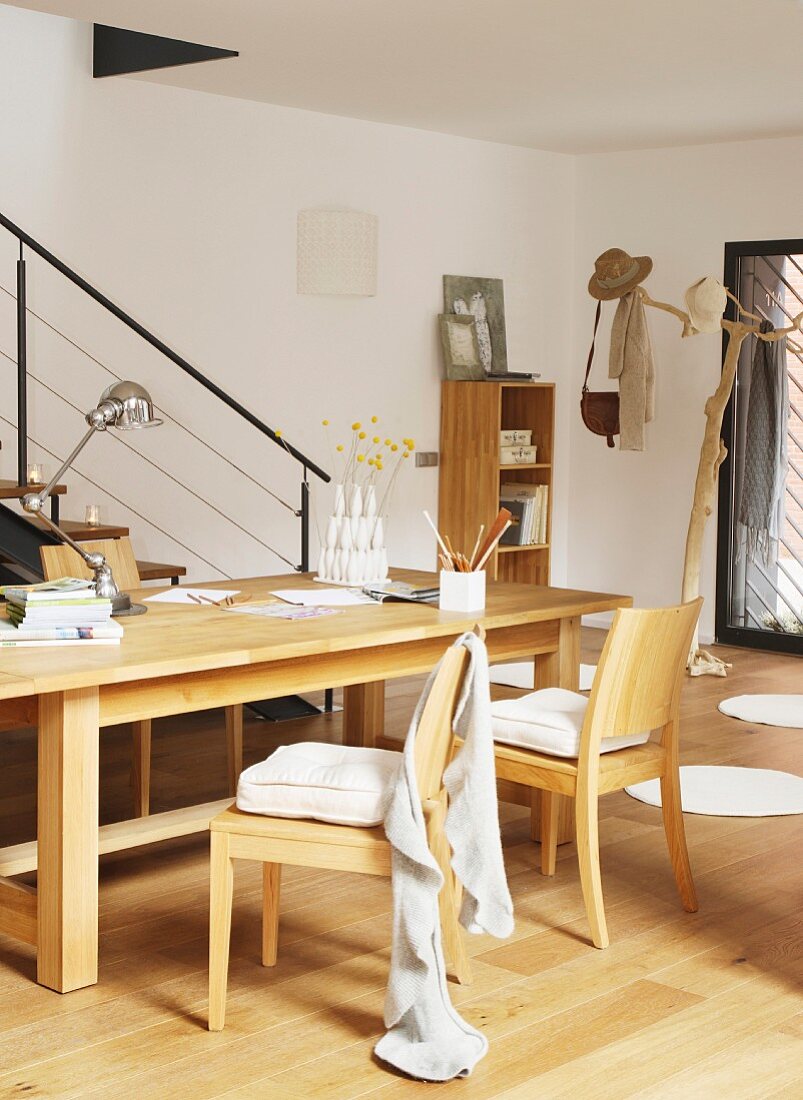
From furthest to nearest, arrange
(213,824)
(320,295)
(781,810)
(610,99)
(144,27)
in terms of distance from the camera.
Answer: (320,295)
(610,99)
(144,27)
(781,810)
(213,824)

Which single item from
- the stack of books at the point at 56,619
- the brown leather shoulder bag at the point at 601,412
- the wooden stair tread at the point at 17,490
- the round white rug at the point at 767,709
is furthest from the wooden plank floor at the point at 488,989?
the brown leather shoulder bag at the point at 601,412

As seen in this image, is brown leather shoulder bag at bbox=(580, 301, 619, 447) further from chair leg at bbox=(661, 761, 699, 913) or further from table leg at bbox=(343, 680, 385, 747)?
chair leg at bbox=(661, 761, 699, 913)

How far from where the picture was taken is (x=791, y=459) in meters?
7.43

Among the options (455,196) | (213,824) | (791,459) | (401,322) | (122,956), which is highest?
(455,196)

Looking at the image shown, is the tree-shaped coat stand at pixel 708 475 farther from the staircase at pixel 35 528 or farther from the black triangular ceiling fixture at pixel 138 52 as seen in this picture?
→ the staircase at pixel 35 528

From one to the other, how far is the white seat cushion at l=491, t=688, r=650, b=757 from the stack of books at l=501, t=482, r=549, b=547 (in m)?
4.12

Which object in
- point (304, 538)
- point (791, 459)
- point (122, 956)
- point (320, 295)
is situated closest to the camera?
point (122, 956)

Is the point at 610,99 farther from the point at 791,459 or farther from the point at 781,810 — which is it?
the point at 781,810

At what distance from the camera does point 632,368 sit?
273 inches

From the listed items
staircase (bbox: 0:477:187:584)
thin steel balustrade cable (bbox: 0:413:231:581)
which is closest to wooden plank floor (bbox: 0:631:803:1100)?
staircase (bbox: 0:477:187:584)

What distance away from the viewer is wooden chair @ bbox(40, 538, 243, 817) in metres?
4.18

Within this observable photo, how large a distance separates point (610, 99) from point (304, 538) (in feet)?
7.95

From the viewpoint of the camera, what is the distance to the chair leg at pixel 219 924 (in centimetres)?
283

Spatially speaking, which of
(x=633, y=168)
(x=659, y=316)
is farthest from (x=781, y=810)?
(x=633, y=168)
